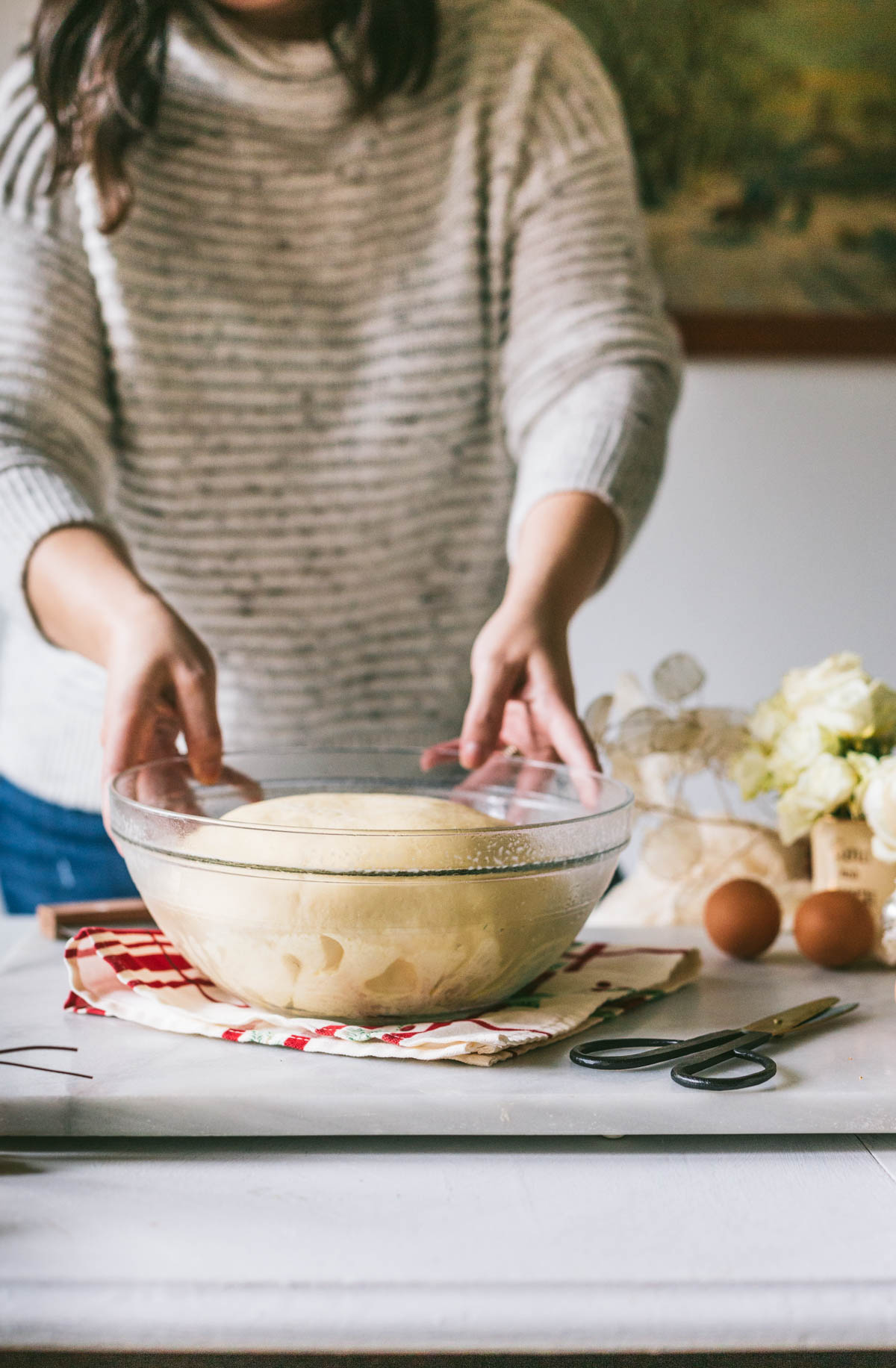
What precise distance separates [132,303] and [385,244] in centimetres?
23

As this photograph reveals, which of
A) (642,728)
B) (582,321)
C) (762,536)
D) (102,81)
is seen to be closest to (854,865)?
(642,728)

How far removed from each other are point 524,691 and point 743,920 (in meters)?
0.19

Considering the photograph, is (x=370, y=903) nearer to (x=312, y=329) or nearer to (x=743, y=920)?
(x=743, y=920)

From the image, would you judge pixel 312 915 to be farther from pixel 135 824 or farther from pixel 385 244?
pixel 385 244

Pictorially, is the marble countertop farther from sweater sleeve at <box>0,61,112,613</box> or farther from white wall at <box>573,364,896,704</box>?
white wall at <box>573,364,896,704</box>

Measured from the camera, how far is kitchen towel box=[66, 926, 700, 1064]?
551 mm

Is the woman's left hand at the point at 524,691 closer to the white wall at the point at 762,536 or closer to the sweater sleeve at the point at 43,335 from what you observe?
the sweater sleeve at the point at 43,335

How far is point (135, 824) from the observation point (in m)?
0.61

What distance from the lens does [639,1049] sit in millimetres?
576

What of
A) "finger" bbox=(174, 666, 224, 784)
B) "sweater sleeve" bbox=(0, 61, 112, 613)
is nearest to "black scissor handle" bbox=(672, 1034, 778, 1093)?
"finger" bbox=(174, 666, 224, 784)

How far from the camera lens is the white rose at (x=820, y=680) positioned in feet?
2.69

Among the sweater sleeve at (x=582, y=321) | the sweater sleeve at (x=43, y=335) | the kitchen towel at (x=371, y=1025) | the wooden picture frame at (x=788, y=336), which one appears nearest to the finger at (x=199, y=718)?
the kitchen towel at (x=371, y=1025)

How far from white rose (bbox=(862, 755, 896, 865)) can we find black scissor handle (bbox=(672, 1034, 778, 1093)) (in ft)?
0.62

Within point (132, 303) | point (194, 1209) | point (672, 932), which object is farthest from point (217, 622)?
point (194, 1209)
